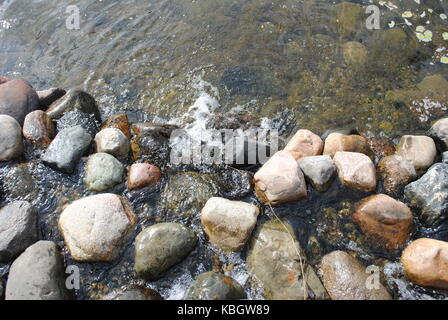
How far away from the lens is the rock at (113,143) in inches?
169

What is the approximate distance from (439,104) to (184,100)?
3.88 meters

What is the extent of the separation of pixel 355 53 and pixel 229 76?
224 cm

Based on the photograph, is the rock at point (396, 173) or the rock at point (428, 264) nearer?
the rock at point (428, 264)

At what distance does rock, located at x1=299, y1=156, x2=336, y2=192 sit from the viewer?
3.95 m

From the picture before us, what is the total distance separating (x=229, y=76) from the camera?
18.6 feet

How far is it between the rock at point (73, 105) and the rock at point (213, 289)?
302cm

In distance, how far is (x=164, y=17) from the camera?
6.89 meters

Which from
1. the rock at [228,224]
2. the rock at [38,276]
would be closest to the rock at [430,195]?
the rock at [228,224]

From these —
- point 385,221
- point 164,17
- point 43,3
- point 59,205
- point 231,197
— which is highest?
point 43,3

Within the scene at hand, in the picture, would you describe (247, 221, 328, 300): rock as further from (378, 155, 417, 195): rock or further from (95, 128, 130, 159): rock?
(95, 128, 130, 159): rock

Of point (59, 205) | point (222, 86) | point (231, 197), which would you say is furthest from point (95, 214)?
point (222, 86)

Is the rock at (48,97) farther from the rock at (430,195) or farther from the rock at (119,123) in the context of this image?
the rock at (430,195)

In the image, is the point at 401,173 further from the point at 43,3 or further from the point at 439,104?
the point at 43,3
